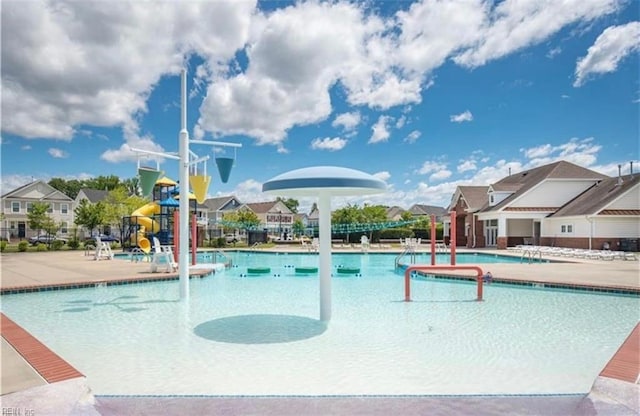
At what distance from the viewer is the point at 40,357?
4.79m

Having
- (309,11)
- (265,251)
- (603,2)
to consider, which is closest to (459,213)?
(265,251)

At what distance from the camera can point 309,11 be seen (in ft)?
38.6

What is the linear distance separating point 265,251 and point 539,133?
22.0 meters

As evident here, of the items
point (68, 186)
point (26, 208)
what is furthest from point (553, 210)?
point (68, 186)

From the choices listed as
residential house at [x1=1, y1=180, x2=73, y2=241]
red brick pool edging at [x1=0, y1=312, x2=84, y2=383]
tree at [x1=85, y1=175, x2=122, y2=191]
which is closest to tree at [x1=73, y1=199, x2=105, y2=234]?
residential house at [x1=1, y1=180, x2=73, y2=241]

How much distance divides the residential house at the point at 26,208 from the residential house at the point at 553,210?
45655 millimetres

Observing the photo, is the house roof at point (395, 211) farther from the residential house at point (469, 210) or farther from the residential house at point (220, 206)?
the residential house at point (469, 210)

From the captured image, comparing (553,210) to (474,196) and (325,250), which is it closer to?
(474,196)

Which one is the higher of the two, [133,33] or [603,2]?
[603,2]

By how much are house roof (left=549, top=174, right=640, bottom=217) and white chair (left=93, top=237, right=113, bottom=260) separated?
1116 inches

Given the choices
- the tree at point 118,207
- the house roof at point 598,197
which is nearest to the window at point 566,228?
the house roof at point 598,197

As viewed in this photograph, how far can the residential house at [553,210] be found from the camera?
24.5 m

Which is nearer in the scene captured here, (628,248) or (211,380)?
(211,380)

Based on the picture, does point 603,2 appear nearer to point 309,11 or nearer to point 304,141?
point 309,11
